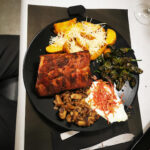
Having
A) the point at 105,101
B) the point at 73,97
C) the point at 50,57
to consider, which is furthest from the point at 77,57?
the point at 105,101

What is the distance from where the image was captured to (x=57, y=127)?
178cm

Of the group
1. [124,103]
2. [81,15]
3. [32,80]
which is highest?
[81,15]

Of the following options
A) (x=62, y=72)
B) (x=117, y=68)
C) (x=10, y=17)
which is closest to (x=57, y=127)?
(x=62, y=72)

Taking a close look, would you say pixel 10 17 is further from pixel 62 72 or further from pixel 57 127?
pixel 57 127

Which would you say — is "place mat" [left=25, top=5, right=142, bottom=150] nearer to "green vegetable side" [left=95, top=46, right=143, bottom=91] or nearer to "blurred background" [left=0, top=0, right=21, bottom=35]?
"green vegetable side" [left=95, top=46, right=143, bottom=91]

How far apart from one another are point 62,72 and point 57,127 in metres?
0.53

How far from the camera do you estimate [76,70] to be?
1.72m

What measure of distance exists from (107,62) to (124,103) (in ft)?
1.45

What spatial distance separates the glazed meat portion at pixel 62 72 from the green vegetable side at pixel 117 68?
0.20 metres

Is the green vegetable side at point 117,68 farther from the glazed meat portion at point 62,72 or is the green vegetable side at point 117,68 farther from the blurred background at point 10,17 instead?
the blurred background at point 10,17

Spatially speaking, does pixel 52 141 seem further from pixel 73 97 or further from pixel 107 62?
pixel 107 62

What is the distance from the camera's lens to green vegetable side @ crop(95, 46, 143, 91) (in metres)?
1.87

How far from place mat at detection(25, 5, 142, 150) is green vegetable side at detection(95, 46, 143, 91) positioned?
0.96ft

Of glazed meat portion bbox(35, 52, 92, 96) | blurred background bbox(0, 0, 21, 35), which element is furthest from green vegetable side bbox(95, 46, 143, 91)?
blurred background bbox(0, 0, 21, 35)
